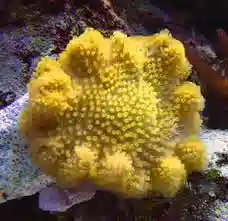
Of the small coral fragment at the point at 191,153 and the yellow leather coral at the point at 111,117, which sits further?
the small coral fragment at the point at 191,153

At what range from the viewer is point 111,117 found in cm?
186

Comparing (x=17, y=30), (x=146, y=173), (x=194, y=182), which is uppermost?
(x=17, y=30)

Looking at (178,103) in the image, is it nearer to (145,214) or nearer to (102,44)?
(102,44)

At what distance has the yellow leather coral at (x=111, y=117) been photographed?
6.00 ft

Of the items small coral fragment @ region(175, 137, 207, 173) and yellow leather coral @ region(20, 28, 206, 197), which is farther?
small coral fragment @ region(175, 137, 207, 173)

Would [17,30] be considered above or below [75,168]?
above

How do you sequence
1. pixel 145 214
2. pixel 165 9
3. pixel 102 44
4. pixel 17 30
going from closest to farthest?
pixel 102 44
pixel 145 214
pixel 17 30
pixel 165 9

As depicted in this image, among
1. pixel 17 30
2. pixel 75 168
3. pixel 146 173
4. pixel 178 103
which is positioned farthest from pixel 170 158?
pixel 17 30

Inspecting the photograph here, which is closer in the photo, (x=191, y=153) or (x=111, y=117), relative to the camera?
(x=111, y=117)

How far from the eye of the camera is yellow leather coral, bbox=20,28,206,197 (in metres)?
1.83

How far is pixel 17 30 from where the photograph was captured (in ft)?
7.82

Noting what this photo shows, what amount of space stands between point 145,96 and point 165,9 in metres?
1.44

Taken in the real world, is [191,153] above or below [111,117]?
below

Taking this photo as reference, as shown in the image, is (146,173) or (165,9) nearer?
(146,173)
